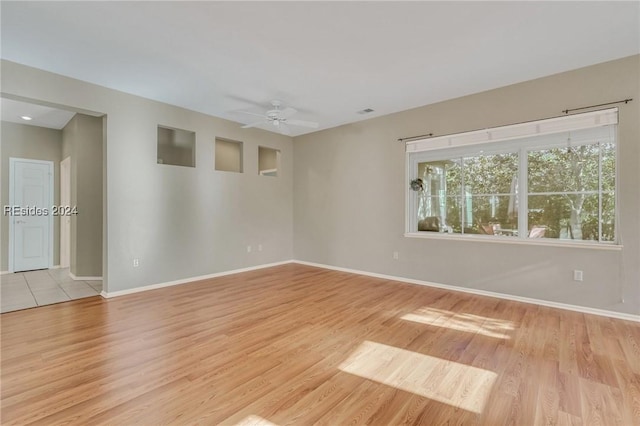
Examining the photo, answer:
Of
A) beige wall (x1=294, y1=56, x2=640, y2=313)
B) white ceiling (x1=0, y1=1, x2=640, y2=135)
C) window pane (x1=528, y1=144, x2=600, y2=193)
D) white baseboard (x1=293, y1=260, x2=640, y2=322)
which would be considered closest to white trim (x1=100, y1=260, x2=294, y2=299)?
beige wall (x1=294, y1=56, x2=640, y2=313)

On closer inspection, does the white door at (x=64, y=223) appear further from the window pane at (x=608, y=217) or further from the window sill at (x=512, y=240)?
the window pane at (x=608, y=217)

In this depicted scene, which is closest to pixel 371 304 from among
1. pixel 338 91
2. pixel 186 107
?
pixel 338 91

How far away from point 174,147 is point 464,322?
19.2 feet

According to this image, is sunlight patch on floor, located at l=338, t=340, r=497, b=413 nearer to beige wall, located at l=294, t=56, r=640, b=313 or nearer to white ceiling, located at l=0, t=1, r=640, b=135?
beige wall, located at l=294, t=56, r=640, b=313

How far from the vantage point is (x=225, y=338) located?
271 cm

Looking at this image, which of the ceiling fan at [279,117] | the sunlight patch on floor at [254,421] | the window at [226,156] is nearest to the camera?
the sunlight patch on floor at [254,421]

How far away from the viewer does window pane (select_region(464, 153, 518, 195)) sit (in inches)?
158

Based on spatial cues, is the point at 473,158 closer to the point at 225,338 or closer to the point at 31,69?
the point at 225,338

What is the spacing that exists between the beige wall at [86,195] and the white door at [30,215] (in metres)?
1.27

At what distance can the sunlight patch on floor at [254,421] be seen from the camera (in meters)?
1.62

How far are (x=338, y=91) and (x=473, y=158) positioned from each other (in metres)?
2.28

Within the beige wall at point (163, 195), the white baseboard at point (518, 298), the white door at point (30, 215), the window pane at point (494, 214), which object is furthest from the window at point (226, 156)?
the window pane at point (494, 214)

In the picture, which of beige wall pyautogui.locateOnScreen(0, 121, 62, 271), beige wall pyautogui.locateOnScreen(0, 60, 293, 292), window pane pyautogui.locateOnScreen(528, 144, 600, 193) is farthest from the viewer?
beige wall pyautogui.locateOnScreen(0, 121, 62, 271)

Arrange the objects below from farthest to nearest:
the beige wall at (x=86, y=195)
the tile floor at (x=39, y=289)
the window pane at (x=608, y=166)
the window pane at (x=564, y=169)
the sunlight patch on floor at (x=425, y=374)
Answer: the beige wall at (x=86, y=195), the tile floor at (x=39, y=289), the window pane at (x=564, y=169), the window pane at (x=608, y=166), the sunlight patch on floor at (x=425, y=374)
